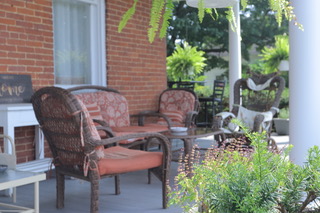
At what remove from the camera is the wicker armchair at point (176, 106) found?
6445mm

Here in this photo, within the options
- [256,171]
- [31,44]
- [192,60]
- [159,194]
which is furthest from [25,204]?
[192,60]

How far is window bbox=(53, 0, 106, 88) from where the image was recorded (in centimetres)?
555

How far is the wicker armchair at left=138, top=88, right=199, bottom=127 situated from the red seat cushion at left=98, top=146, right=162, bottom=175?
2.61 meters

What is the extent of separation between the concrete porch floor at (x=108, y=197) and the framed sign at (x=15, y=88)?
38.5 inches

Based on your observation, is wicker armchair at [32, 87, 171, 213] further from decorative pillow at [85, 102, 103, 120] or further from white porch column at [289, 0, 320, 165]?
decorative pillow at [85, 102, 103, 120]

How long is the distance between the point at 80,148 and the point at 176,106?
3.65m

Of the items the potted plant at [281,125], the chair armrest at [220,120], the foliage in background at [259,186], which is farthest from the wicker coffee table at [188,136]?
the potted plant at [281,125]

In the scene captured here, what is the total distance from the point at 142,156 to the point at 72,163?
1.85ft

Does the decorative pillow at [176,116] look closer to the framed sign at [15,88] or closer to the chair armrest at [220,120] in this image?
the chair armrest at [220,120]

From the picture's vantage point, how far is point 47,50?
5262 millimetres

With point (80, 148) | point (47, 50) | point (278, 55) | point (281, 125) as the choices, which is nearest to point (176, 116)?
point (47, 50)

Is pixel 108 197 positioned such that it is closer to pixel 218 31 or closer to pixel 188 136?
pixel 188 136

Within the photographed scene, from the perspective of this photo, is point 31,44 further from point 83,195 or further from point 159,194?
point 159,194

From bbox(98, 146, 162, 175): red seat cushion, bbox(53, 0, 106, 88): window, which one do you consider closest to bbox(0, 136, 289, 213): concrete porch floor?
bbox(98, 146, 162, 175): red seat cushion
